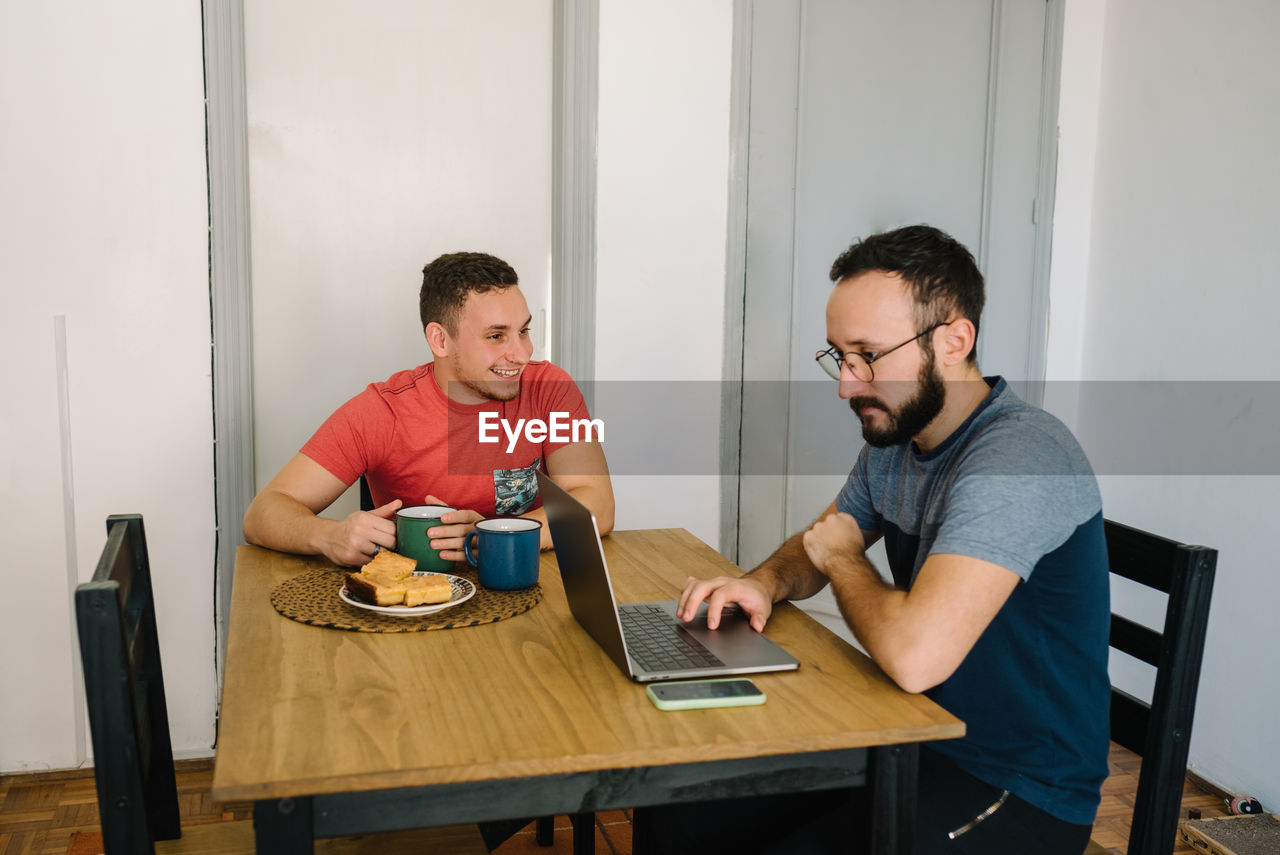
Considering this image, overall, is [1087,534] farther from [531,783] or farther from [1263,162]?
[1263,162]

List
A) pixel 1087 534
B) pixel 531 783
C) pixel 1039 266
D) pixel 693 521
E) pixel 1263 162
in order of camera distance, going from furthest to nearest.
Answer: pixel 1039 266, pixel 693 521, pixel 1263 162, pixel 1087 534, pixel 531 783

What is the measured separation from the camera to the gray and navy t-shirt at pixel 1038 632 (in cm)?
121

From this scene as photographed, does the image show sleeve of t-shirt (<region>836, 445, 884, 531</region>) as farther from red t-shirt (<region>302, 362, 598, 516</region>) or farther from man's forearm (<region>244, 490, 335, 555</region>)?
man's forearm (<region>244, 490, 335, 555</region>)

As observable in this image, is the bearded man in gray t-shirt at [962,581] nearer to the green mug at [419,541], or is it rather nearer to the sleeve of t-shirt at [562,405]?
the green mug at [419,541]

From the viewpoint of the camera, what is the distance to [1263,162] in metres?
2.45

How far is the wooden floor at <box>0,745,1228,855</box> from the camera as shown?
2197 millimetres

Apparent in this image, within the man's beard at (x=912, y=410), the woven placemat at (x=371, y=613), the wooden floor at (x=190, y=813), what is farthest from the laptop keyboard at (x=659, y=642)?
the wooden floor at (x=190, y=813)

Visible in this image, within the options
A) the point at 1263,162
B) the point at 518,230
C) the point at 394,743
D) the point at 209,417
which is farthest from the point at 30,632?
the point at 1263,162

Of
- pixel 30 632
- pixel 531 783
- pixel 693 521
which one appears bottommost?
pixel 30 632

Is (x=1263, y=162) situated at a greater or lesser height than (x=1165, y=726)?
greater

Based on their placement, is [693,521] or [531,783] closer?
[531,783]

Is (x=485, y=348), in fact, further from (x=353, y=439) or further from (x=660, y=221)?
(x=660, y=221)

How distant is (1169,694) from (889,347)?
0.61m

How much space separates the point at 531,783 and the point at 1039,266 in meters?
2.76
